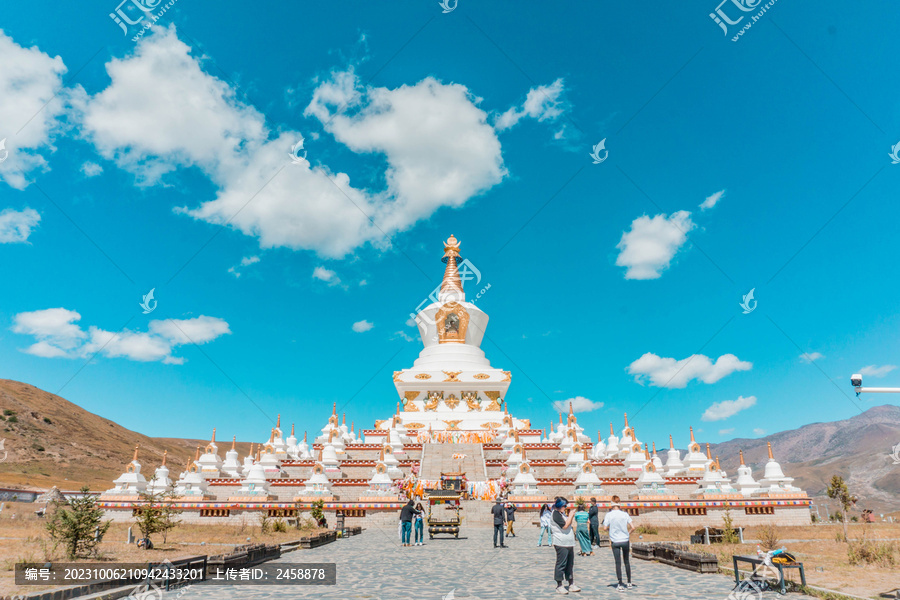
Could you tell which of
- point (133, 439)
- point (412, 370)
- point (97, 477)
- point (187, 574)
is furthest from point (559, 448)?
point (133, 439)

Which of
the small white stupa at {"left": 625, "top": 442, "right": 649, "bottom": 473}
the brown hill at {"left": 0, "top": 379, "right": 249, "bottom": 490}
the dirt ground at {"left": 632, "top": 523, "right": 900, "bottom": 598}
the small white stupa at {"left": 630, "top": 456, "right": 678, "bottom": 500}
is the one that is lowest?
the dirt ground at {"left": 632, "top": 523, "right": 900, "bottom": 598}

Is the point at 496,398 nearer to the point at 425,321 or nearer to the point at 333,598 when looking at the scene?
the point at 425,321

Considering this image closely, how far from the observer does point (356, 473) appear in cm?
3111

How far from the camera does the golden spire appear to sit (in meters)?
54.1

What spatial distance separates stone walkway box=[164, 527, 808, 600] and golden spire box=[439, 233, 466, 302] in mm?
38326

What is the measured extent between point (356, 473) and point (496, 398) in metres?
16.5

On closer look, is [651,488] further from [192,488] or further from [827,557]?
[192,488]

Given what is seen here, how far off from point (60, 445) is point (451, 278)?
4906cm

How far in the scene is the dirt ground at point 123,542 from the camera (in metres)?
11.5

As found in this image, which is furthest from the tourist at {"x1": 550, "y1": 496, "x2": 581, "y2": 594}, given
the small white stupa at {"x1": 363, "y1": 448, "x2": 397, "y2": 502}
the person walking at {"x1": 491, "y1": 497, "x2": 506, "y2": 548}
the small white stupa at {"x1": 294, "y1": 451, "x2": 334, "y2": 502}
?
the small white stupa at {"x1": 294, "y1": 451, "x2": 334, "y2": 502}

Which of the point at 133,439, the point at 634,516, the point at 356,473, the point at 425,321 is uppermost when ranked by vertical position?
the point at 425,321

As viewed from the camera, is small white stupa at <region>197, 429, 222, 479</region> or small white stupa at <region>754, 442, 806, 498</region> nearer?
small white stupa at <region>754, 442, 806, 498</region>

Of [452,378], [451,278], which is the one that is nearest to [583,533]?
[452,378]

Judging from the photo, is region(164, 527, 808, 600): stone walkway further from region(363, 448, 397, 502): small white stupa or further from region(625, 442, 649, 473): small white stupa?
region(625, 442, 649, 473): small white stupa
